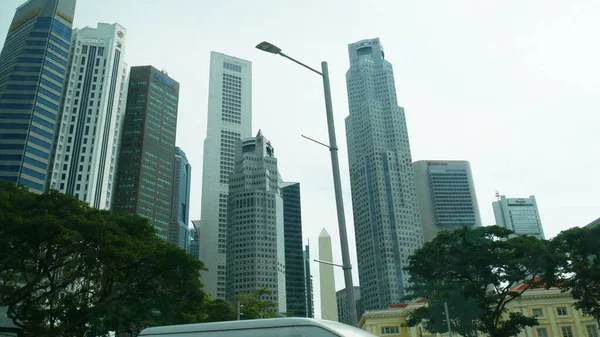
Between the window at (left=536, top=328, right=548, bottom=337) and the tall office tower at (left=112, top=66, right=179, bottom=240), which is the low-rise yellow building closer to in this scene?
the window at (left=536, top=328, right=548, bottom=337)

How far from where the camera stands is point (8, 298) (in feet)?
99.6

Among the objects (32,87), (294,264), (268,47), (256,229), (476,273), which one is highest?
(32,87)

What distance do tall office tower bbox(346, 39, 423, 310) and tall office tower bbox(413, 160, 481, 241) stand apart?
672 cm

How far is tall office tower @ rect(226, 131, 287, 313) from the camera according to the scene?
532 feet

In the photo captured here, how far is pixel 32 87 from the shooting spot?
10838cm

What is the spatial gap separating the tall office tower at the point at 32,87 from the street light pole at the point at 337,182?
103776 millimetres

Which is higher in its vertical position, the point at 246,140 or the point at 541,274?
the point at 246,140

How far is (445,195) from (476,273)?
477 ft

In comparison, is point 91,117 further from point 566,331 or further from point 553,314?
point 566,331

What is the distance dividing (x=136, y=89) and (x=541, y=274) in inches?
5804

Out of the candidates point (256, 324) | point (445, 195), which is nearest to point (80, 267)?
point (256, 324)

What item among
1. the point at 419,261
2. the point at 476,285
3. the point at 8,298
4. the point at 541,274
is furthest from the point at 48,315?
the point at 541,274

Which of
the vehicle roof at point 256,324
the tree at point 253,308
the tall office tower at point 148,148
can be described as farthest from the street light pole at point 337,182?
the tall office tower at point 148,148

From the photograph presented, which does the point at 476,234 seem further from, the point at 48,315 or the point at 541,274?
the point at 48,315
